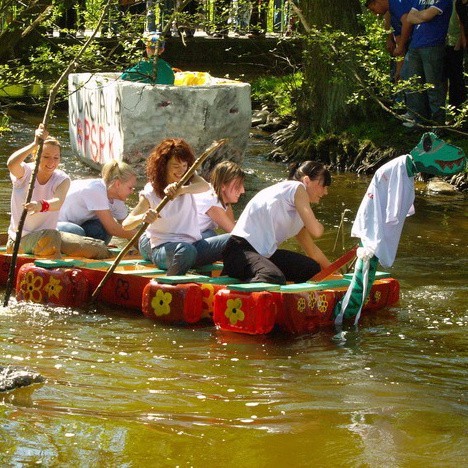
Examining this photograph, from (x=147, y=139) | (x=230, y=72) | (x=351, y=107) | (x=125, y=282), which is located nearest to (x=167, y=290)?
(x=125, y=282)

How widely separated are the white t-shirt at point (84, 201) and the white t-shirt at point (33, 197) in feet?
1.13

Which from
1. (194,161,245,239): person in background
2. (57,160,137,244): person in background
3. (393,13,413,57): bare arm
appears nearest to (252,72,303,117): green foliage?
(393,13,413,57): bare arm

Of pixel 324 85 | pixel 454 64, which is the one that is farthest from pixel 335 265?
pixel 324 85

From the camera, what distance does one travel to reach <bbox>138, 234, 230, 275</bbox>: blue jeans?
855 centimetres

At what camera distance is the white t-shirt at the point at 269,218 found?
853 centimetres

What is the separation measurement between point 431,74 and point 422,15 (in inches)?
29.0

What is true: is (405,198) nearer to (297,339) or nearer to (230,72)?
(297,339)

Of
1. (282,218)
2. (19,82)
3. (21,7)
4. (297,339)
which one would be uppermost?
(21,7)

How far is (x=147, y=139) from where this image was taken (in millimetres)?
14070

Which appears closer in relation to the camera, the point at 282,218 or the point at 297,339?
the point at 297,339

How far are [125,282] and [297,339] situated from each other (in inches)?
55.0

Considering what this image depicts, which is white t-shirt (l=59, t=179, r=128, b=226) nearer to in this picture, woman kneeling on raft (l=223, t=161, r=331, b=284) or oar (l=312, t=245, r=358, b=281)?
woman kneeling on raft (l=223, t=161, r=331, b=284)

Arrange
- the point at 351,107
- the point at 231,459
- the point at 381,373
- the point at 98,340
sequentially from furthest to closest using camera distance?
the point at 351,107
the point at 98,340
the point at 381,373
the point at 231,459

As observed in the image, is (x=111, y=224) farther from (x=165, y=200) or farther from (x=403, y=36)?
(x=403, y=36)
